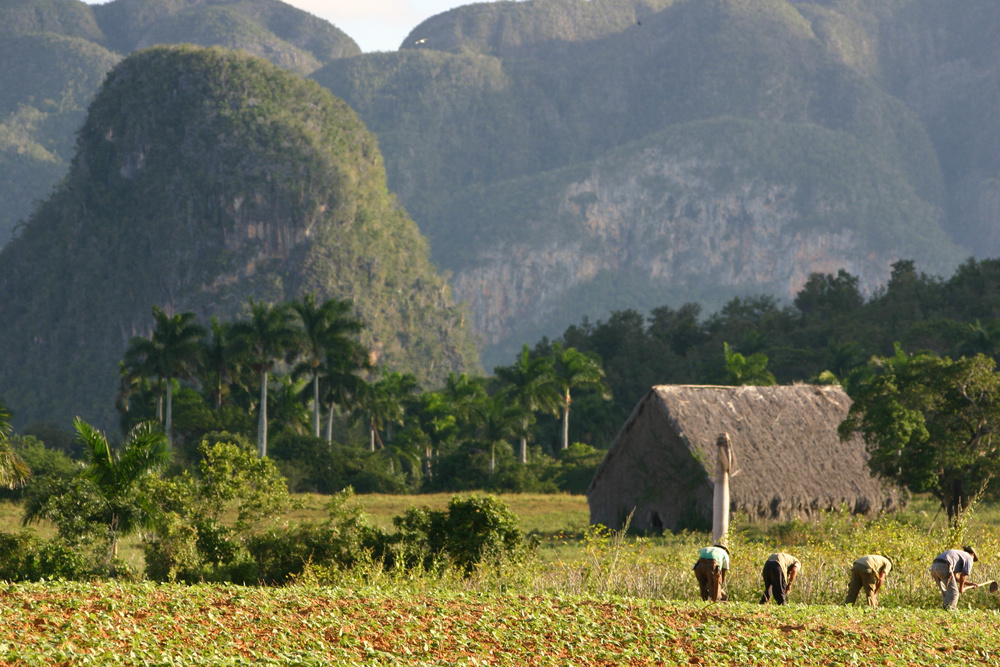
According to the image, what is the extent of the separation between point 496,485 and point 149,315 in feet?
232

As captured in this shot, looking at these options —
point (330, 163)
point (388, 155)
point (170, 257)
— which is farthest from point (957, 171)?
point (170, 257)

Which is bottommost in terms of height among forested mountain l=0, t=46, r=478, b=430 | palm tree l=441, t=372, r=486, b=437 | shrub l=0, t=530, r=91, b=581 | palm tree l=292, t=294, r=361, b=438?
shrub l=0, t=530, r=91, b=581

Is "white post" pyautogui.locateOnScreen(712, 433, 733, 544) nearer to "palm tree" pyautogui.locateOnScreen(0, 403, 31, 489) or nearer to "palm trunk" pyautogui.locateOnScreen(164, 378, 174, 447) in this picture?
"palm tree" pyautogui.locateOnScreen(0, 403, 31, 489)

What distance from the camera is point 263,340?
42156mm

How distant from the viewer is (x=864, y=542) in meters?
15.0

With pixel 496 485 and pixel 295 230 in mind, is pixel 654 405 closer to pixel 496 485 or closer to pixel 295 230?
pixel 496 485

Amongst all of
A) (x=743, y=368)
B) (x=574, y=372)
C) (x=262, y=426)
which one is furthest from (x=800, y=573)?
(x=574, y=372)

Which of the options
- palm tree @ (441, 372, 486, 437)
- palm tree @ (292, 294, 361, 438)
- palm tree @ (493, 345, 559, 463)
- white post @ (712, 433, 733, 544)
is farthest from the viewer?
palm tree @ (441, 372, 486, 437)

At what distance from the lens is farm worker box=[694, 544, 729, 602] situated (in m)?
11.8

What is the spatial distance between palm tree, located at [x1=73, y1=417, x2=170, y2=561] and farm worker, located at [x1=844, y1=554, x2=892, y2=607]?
34.4 ft

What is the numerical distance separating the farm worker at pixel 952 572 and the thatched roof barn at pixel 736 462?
1149 centimetres

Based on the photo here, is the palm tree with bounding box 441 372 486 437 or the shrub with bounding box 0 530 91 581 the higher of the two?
the palm tree with bounding box 441 372 486 437

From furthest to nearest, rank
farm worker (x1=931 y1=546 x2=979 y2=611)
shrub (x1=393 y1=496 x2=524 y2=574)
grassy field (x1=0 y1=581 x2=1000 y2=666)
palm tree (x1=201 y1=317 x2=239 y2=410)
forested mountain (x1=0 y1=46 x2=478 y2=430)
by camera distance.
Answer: forested mountain (x1=0 y1=46 x2=478 y2=430) < palm tree (x1=201 y1=317 x2=239 y2=410) < shrub (x1=393 y1=496 x2=524 y2=574) < farm worker (x1=931 y1=546 x2=979 y2=611) < grassy field (x1=0 y1=581 x2=1000 y2=666)

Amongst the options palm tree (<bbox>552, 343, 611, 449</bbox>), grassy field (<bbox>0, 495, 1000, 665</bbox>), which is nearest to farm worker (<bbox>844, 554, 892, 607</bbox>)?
grassy field (<bbox>0, 495, 1000, 665</bbox>)
